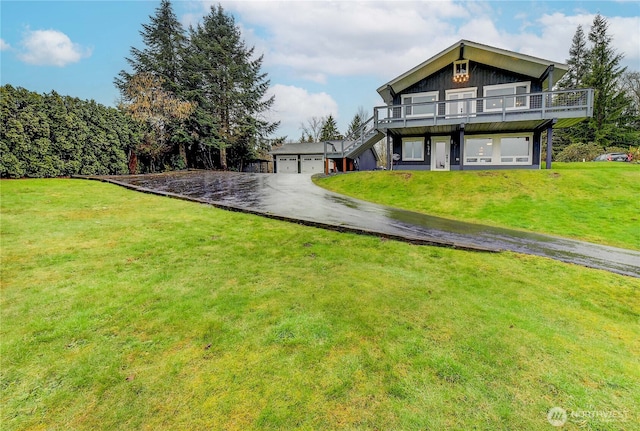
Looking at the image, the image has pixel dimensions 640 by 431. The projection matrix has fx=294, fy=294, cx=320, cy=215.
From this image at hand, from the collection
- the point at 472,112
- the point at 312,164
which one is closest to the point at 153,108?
the point at 312,164

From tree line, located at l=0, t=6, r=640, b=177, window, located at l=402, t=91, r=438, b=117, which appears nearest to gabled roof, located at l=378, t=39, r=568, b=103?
window, located at l=402, t=91, r=438, b=117

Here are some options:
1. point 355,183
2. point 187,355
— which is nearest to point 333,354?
point 187,355

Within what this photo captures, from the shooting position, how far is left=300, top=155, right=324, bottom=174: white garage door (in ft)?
109

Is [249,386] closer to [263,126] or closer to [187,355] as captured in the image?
[187,355]

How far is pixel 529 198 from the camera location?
495 inches

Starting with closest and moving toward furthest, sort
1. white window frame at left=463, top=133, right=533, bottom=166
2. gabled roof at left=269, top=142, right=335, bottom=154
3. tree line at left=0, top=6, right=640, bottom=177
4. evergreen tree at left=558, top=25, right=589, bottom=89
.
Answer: tree line at left=0, top=6, right=640, bottom=177 → white window frame at left=463, top=133, right=533, bottom=166 → gabled roof at left=269, top=142, right=335, bottom=154 → evergreen tree at left=558, top=25, right=589, bottom=89

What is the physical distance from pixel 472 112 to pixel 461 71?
127 inches

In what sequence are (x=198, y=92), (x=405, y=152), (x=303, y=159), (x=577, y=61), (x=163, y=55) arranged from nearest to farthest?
(x=405, y=152)
(x=163, y=55)
(x=198, y=92)
(x=303, y=159)
(x=577, y=61)

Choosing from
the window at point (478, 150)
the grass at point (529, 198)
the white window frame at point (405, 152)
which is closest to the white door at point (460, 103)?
the window at point (478, 150)

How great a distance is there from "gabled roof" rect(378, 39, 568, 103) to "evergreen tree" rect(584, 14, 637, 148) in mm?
27456

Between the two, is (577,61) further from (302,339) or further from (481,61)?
(302,339)

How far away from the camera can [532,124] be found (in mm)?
17562

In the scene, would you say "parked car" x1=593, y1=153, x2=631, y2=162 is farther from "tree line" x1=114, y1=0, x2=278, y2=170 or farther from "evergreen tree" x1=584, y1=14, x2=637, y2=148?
"tree line" x1=114, y1=0, x2=278, y2=170

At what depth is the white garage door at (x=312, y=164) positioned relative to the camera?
33.4 m
